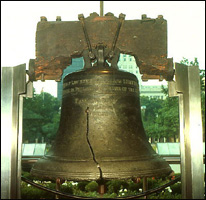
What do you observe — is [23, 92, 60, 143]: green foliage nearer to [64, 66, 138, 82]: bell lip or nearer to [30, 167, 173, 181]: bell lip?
[64, 66, 138, 82]: bell lip

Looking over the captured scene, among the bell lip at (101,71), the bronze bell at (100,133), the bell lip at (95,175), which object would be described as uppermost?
the bell lip at (101,71)

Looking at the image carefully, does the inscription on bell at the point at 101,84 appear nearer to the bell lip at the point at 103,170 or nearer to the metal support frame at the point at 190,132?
the metal support frame at the point at 190,132

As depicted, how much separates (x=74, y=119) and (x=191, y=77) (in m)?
0.95

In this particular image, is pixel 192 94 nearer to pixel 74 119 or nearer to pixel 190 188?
pixel 190 188

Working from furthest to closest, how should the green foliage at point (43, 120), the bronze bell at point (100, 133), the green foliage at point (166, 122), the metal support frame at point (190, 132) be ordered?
the green foliage at point (43, 120)
the green foliage at point (166, 122)
the bronze bell at point (100, 133)
the metal support frame at point (190, 132)

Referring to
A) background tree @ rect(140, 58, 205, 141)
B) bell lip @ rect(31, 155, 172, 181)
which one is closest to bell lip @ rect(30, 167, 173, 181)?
bell lip @ rect(31, 155, 172, 181)

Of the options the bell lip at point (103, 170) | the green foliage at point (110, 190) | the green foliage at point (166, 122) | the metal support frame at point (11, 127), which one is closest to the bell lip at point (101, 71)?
the metal support frame at point (11, 127)

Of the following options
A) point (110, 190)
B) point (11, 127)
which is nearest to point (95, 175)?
point (11, 127)

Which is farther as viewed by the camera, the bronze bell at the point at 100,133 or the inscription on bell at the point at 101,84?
the inscription on bell at the point at 101,84

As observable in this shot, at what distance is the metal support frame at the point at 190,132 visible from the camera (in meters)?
1.98

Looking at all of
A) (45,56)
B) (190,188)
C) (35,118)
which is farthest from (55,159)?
(35,118)

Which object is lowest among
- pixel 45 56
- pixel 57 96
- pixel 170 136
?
pixel 170 136

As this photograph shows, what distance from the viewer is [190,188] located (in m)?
1.98

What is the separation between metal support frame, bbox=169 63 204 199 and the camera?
1.98 m
